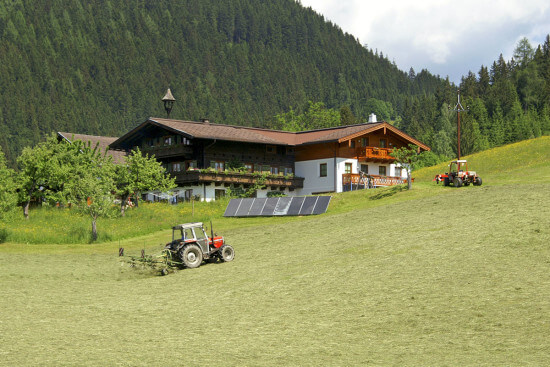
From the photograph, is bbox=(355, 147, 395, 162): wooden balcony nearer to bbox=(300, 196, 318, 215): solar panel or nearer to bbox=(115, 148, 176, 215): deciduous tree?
bbox=(300, 196, 318, 215): solar panel

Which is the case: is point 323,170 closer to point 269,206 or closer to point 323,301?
point 269,206

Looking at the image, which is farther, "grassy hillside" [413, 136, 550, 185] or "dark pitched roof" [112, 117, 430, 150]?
"dark pitched roof" [112, 117, 430, 150]

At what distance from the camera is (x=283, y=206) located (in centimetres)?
5391

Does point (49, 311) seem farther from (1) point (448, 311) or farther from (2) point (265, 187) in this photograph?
(2) point (265, 187)

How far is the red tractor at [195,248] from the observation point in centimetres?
3350

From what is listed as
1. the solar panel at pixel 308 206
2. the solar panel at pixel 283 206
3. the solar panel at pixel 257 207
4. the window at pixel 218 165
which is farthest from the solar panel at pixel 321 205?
the window at pixel 218 165

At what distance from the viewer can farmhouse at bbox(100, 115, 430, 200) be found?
66250 mm

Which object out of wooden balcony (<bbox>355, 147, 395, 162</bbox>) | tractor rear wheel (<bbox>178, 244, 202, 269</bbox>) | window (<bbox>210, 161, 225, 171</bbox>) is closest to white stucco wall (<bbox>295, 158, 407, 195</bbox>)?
wooden balcony (<bbox>355, 147, 395, 162</bbox>)

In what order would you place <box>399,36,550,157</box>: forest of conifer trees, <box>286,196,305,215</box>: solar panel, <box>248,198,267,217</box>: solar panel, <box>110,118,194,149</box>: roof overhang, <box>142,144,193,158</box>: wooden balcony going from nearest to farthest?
1. <box>286,196,305,215</box>: solar panel
2. <box>248,198,267,217</box>: solar panel
3. <box>110,118,194,149</box>: roof overhang
4. <box>142,144,193,158</box>: wooden balcony
5. <box>399,36,550,157</box>: forest of conifer trees

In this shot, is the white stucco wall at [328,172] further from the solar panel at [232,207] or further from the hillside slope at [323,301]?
the hillside slope at [323,301]

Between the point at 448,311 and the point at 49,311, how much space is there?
13.5 metres

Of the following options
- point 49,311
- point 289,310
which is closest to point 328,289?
point 289,310

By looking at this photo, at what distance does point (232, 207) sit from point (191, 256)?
22.8 m

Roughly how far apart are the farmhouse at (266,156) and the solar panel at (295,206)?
13.2 m
